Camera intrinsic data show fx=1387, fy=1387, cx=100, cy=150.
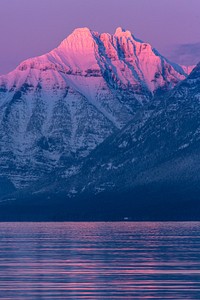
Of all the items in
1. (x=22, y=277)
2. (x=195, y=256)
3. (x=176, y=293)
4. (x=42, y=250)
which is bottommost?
(x=176, y=293)

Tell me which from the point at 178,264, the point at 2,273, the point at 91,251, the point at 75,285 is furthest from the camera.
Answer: the point at 91,251

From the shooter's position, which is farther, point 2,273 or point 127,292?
point 2,273

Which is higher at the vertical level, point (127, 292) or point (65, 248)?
point (65, 248)

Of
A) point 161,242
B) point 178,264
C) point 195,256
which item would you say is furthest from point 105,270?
point 161,242

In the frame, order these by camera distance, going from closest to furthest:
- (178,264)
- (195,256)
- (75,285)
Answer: (75,285), (178,264), (195,256)

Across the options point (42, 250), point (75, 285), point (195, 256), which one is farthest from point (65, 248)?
point (75, 285)

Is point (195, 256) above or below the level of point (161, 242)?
below

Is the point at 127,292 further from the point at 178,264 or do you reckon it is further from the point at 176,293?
the point at 178,264

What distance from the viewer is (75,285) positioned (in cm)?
9162

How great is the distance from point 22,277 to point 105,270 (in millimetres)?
8113

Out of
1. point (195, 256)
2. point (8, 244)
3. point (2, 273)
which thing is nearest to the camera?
point (2, 273)

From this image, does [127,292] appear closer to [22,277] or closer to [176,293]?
[176,293]

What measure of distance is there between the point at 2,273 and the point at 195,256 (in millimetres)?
22444

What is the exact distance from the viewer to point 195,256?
383 ft
